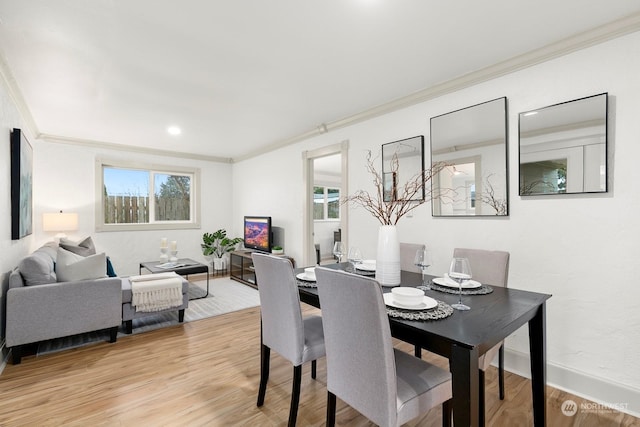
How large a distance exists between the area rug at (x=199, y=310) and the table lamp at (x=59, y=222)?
1936mm

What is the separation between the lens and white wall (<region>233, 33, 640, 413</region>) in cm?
195

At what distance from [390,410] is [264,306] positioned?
102cm

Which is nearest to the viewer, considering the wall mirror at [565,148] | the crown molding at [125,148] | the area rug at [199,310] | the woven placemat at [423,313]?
the woven placemat at [423,313]

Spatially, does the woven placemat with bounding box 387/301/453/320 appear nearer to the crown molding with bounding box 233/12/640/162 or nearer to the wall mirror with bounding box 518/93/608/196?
the wall mirror with bounding box 518/93/608/196

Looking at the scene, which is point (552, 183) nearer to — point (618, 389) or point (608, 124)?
point (608, 124)

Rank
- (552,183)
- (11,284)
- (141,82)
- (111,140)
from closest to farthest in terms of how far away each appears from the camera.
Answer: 1. (552,183)
2. (11,284)
3. (141,82)
4. (111,140)

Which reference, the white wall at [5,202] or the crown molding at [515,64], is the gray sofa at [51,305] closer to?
the white wall at [5,202]

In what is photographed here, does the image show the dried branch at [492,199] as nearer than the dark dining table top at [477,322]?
No

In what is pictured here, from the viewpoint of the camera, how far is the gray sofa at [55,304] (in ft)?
8.27

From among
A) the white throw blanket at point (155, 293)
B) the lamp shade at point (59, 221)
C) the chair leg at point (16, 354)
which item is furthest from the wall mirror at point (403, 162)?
the lamp shade at point (59, 221)

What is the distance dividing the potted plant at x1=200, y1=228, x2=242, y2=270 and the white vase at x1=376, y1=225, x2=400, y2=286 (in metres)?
4.51

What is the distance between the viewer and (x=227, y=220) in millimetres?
6488

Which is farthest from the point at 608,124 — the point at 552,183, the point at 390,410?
the point at 390,410

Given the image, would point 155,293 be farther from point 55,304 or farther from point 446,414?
point 446,414
